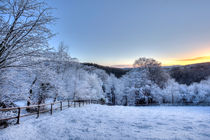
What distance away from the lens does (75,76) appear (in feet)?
80.5

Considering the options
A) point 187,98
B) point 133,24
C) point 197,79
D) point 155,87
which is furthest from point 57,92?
point 197,79

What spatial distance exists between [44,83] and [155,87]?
25245 millimetres

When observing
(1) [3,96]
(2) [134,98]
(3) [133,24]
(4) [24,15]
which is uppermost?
(3) [133,24]

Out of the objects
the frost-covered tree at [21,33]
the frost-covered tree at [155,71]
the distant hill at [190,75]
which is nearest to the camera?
the frost-covered tree at [21,33]

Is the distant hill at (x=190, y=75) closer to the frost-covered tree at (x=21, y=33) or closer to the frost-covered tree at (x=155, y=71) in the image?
the frost-covered tree at (x=155, y=71)

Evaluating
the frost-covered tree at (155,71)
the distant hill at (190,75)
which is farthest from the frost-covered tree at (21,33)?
the distant hill at (190,75)

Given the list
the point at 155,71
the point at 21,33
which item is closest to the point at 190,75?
the point at 155,71

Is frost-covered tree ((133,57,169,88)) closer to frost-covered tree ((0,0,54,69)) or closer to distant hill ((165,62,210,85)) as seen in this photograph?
distant hill ((165,62,210,85))

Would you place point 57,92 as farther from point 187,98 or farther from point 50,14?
point 187,98

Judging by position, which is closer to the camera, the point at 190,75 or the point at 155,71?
the point at 155,71

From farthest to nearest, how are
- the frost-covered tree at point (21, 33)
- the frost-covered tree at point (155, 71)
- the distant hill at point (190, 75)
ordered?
the distant hill at point (190, 75), the frost-covered tree at point (155, 71), the frost-covered tree at point (21, 33)

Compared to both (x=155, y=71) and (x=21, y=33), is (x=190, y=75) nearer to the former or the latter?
(x=155, y=71)

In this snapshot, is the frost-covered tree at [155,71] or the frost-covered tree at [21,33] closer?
the frost-covered tree at [21,33]

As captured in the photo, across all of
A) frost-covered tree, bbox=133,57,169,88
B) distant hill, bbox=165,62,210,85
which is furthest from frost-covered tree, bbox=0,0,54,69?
distant hill, bbox=165,62,210,85
